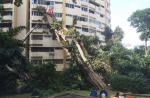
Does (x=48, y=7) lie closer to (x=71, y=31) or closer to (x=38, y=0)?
(x=38, y=0)

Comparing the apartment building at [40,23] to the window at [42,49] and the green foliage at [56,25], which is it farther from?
the green foliage at [56,25]

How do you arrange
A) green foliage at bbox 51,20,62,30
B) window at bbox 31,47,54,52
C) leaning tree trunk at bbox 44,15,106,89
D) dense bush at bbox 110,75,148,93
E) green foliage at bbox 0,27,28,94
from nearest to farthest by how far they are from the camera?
green foliage at bbox 0,27,28,94, dense bush at bbox 110,75,148,93, leaning tree trunk at bbox 44,15,106,89, green foliage at bbox 51,20,62,30, window at bbox 31,47,54,52

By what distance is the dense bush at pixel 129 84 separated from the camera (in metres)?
41.8

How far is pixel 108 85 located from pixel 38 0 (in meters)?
19.6

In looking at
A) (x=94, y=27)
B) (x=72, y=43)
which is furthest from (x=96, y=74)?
(x=94, y=27)

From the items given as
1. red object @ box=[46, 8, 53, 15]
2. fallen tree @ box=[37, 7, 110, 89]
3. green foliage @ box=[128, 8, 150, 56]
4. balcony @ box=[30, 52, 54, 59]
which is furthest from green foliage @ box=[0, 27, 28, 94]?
green foliage @ box=[128, 8, 150, 56]

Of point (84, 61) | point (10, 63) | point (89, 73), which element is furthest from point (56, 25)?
point (10, 63)

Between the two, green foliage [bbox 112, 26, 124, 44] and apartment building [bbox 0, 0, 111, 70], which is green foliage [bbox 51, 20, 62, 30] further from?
green foliage [bbox 112, 26, 124, 44]

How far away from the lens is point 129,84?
1650 inches

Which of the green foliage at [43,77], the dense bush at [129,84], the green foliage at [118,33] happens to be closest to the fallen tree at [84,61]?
the dense bush at [129,84]

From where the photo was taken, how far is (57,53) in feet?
180

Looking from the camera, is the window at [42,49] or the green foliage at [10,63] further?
the window at [42,49]

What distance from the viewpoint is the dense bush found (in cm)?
4184

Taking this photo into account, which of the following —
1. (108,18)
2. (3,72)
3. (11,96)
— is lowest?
(11,96)
